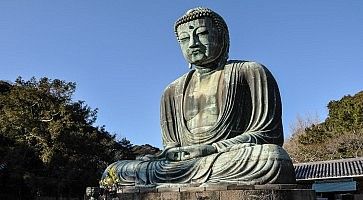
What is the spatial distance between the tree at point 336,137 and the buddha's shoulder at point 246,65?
19.4 meters

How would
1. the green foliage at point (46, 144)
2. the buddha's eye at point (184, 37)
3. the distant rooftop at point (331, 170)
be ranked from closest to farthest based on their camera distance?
1. the buddha's eye at point (184, 37)
2. the distant rooftop at point (331, 170)
3. the green foliage at point (46, 144)

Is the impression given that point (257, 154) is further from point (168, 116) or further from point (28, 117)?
point (28, 117)

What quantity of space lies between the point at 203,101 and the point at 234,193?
260 cm

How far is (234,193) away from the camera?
612 centimetres

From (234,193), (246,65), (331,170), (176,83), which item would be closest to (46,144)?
(331,170)

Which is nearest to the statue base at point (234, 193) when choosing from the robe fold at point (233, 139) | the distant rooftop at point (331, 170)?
the robe fold at point (233, 139)

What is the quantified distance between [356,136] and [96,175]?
48.1 feet

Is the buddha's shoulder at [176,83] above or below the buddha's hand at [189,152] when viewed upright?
above

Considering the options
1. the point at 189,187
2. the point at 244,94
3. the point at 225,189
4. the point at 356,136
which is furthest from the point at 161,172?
the point at 356,136

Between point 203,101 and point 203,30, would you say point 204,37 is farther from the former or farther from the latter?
point 203,101

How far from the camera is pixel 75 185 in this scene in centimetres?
2245

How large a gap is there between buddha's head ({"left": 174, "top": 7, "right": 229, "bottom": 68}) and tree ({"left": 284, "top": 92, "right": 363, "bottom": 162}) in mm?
19322

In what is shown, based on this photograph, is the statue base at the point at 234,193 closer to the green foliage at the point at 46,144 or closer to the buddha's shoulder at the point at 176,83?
the buddha's shoulder at the point at 176,83

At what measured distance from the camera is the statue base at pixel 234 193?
6.12 m
